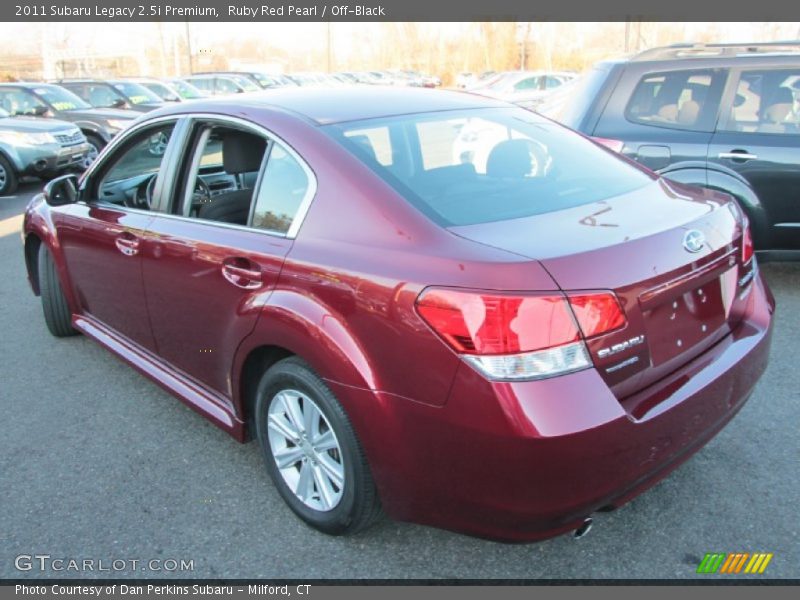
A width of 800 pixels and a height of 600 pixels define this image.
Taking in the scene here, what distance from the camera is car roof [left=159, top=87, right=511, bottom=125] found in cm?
300

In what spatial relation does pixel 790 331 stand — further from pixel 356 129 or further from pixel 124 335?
pixel 124 335

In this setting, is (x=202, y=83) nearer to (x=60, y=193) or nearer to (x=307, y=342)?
(x=60, y=193)

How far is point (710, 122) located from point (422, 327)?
419 cm

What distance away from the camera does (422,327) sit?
2143mm

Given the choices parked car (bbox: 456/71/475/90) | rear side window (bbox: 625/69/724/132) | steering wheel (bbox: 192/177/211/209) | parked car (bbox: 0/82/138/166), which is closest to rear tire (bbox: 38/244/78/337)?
steering wheel (bbox: 192/177/211/209)

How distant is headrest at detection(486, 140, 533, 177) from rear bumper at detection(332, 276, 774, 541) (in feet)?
3.44

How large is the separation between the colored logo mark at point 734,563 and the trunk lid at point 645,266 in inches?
29.9

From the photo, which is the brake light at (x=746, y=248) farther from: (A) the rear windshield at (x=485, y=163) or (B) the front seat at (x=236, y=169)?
(B) the front seat at (x=236, y=169)

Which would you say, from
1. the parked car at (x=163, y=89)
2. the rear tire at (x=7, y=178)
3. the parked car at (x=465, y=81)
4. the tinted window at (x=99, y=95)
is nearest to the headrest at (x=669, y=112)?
the rear tire at (x=7, y=178)

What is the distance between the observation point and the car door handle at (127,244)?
11.5 ft

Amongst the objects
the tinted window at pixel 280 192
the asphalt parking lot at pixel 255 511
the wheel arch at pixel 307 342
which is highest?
the tinted window at pixel 280 192

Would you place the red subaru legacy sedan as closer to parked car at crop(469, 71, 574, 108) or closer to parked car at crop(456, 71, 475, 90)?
parked car at crop(469, 71, 574, 108)

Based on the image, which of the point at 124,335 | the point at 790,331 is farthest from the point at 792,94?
the point at 124,335
